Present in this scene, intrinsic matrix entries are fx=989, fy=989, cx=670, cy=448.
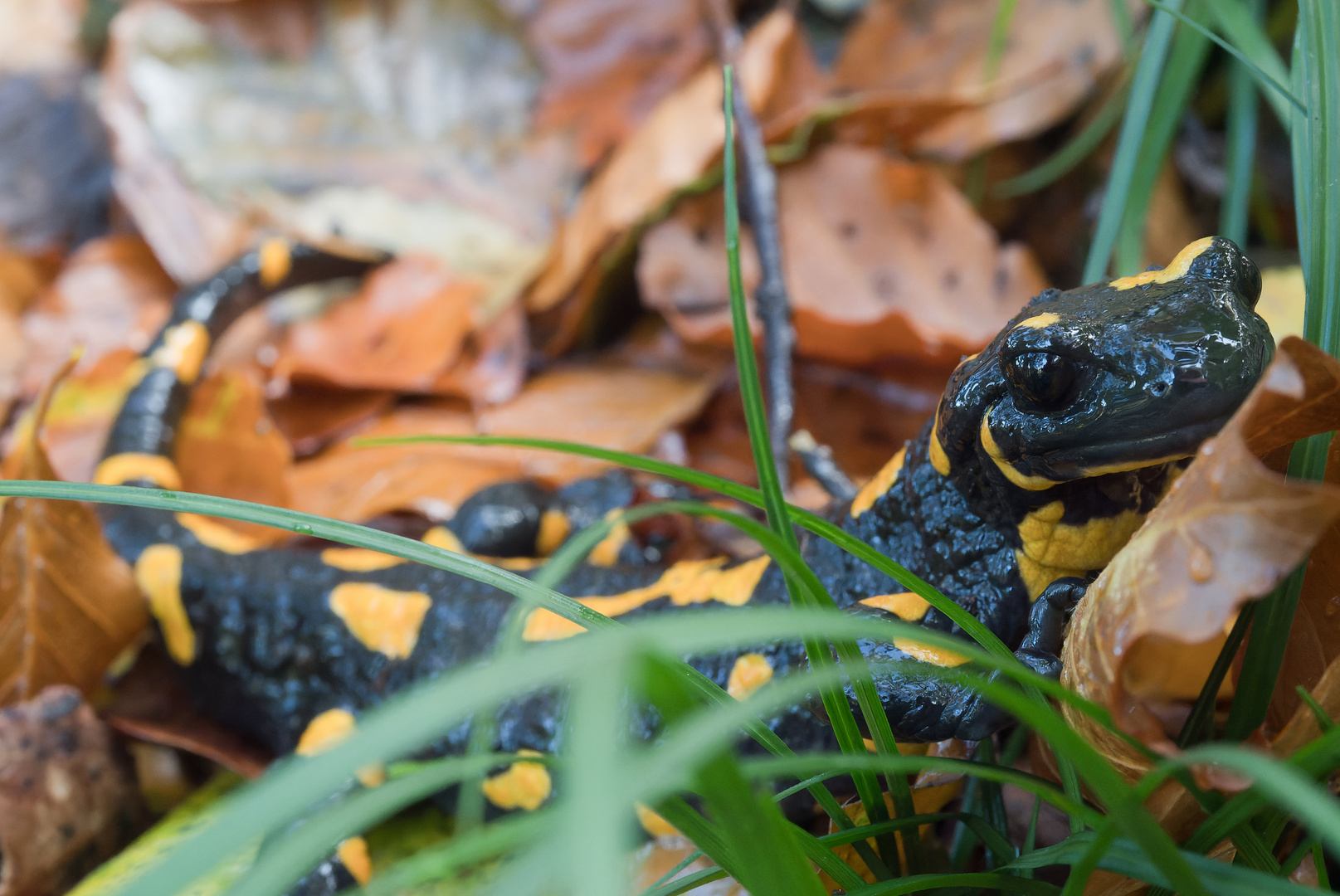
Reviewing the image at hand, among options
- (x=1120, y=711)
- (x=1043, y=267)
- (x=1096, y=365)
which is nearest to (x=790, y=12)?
(x=1043, y=267)

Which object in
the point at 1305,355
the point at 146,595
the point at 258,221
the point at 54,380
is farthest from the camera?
the point at 258,221

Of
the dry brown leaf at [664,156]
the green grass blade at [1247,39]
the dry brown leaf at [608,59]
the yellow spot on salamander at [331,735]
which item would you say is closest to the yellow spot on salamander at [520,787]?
the yellow spot on salamander at [331,735]

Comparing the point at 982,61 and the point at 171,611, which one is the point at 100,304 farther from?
the point at 982,61

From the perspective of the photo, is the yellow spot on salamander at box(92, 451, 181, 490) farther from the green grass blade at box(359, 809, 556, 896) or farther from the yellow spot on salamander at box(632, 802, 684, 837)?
the green grass blade at box(359, 809, 556, 896)

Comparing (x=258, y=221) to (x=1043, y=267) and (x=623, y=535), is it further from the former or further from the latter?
(x=1043, y=267)

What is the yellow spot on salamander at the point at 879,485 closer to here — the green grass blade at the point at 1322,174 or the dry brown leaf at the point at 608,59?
the green grass blade at the point at 1322,174

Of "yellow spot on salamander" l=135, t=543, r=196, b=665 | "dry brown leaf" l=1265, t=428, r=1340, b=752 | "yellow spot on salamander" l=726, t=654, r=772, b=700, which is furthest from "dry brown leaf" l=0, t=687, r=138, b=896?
"dry brown leaf" l=1265, t=428, r=1340, b=752
